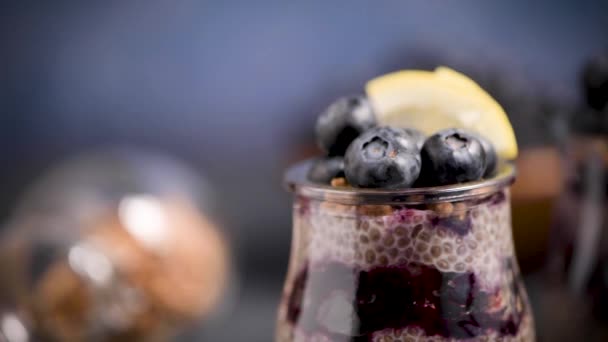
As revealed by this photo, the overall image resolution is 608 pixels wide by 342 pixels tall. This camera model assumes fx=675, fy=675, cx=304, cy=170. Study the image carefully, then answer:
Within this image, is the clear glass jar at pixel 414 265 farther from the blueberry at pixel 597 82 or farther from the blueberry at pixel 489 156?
the blueberry at pixel 597 82

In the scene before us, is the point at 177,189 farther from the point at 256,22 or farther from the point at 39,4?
the point at 39,4

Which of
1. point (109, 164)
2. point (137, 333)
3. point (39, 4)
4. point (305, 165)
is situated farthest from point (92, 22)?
point (305, 165)

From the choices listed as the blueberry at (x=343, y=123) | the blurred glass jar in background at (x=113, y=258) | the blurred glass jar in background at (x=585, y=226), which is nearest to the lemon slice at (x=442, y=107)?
the blueberry at (x=343, y=123)

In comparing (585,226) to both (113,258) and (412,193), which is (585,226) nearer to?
(412,193)

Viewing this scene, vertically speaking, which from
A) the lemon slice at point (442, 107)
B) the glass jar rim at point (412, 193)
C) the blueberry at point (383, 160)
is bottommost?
the glass jar rim at point (412, 193)

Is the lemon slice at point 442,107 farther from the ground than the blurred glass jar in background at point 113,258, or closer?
farther from the ground

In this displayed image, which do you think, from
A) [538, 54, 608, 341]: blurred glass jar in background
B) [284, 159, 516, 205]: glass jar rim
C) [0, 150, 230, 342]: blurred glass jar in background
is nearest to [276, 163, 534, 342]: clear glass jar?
[284, 159, 516, 205]: glass jar rim

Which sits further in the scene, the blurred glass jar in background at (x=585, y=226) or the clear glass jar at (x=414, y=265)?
the blurred glass jar in background at (x=585, y=226)
